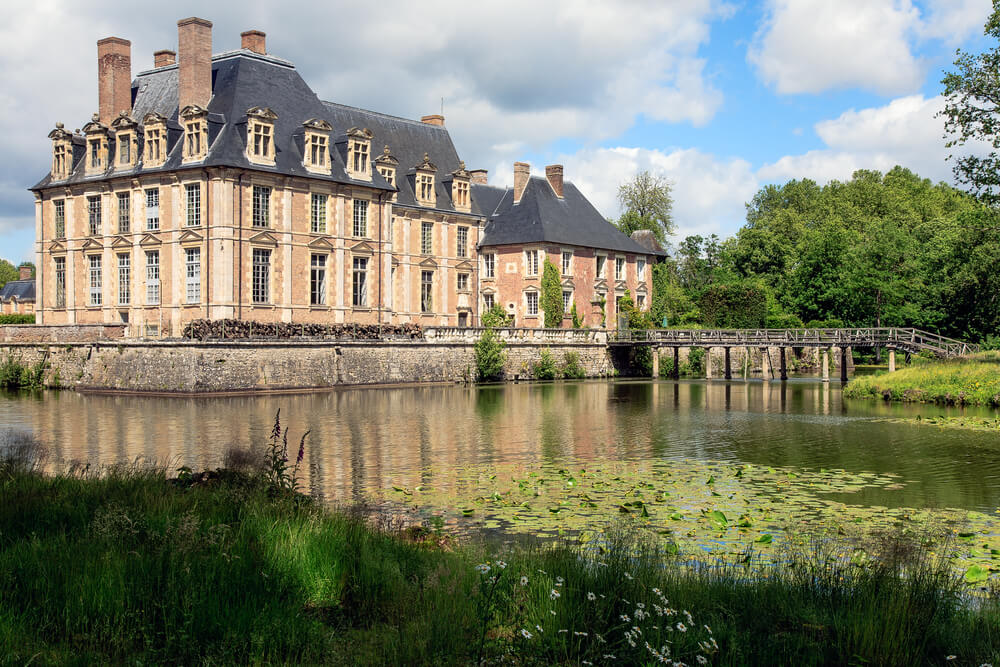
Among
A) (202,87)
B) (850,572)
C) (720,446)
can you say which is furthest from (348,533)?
(202,87)

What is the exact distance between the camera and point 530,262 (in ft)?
155

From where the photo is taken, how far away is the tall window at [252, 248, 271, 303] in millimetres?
34719

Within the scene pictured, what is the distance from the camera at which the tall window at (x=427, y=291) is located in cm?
4572

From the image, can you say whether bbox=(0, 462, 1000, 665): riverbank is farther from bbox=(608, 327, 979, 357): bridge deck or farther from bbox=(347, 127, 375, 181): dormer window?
bbox=(347, 127, 375, 181): dormer window

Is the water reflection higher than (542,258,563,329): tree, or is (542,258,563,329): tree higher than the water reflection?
(542,258,563,329): tree

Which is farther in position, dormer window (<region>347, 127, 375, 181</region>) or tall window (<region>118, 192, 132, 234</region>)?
dormer window (<region>347, 127, 375, 181</region>)

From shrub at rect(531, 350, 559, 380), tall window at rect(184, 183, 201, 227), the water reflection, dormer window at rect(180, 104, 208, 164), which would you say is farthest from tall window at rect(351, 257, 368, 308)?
the water reflection

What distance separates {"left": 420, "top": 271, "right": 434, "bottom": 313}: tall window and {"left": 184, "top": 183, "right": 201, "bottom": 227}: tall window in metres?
13.6

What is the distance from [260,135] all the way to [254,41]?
616 centimetres

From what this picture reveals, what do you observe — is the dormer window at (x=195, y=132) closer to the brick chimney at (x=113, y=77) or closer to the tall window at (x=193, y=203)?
the tall window at (x=193, y=203)

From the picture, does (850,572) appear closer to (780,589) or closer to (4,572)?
(780,589)

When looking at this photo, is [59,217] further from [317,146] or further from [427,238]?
[427,238]

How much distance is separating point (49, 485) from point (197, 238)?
2652 centimetres

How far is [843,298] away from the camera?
176 ft
